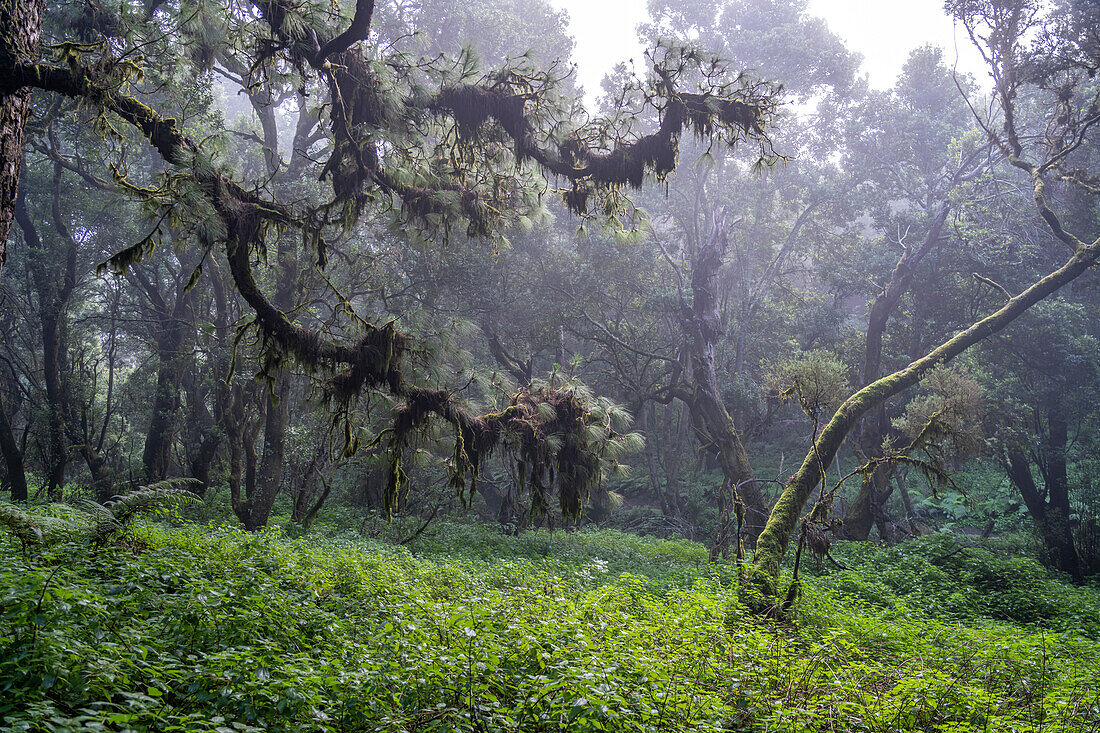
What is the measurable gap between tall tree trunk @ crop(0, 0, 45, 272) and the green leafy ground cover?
245cm

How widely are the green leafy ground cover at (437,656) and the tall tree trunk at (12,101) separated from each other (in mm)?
2453

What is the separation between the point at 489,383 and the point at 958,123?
24.9 metres

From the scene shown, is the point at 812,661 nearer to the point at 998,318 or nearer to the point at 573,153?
the point at 573,153

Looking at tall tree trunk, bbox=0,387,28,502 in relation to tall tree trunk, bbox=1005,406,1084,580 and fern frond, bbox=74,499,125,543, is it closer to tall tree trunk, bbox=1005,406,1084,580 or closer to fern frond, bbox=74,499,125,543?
fern frond, bbox=74,499,125,543

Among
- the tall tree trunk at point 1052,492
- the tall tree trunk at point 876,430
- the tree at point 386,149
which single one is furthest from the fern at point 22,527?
the tall tree trunk at point 1052,492

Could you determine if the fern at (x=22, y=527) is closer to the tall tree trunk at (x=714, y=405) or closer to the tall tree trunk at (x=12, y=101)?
the tall tree trunk at (x=12, y=101)

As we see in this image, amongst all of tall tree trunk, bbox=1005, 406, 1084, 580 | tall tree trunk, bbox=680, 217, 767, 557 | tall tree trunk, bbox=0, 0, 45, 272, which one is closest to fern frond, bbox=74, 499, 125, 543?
tall tree trunk, bbox=0, 0, 45, 272

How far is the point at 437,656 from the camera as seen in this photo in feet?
12.3

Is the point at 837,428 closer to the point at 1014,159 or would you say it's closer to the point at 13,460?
the point at 1014,159

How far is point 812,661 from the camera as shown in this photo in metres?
4.77

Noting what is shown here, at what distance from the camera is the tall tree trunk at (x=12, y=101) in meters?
4.06

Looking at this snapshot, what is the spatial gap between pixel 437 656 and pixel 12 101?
4.70m

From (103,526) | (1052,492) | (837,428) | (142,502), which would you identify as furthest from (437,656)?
(1052,492)

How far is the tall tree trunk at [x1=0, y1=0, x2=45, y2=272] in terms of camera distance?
4.06 metres
